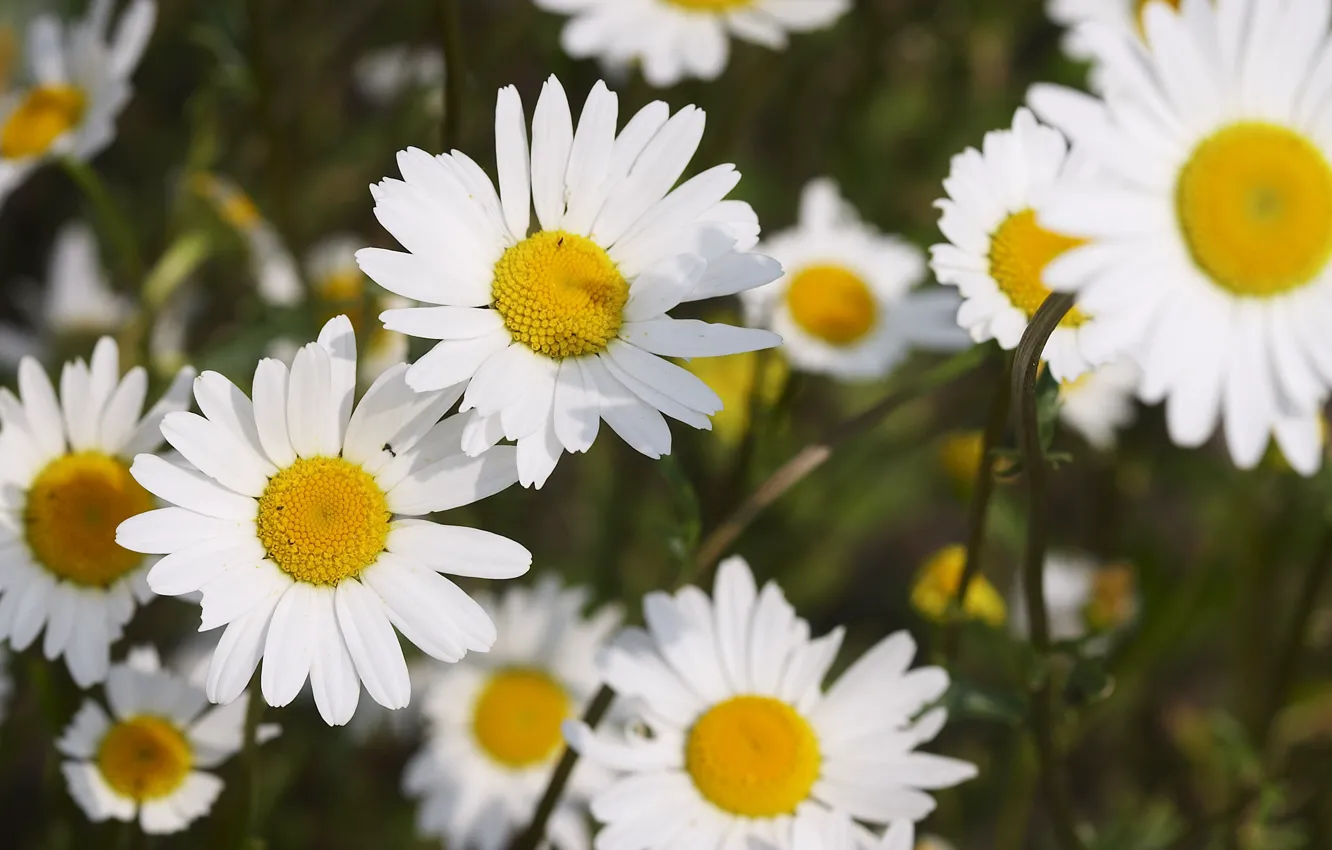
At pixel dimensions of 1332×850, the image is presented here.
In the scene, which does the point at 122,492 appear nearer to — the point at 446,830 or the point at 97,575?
the point at 97,575

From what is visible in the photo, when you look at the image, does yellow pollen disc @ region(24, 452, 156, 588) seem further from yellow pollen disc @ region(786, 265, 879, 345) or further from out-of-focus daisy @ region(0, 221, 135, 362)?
out-of-focus daisy @ region(0, 221, 135, 362)

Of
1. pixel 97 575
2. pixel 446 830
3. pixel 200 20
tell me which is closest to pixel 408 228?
pixel 97 575

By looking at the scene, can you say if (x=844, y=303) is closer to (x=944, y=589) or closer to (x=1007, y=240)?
(x=944, y=589)

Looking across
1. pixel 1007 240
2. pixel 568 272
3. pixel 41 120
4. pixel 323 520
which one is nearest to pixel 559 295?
pixel 568 272

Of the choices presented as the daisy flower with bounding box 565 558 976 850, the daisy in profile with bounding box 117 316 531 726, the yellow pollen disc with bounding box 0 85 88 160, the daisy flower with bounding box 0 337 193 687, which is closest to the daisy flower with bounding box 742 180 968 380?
the daisy flower with bounding box 565 558 976 850

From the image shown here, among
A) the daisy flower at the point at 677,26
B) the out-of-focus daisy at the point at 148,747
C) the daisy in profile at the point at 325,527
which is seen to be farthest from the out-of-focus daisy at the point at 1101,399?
the out-of-focus daisy at the point at 148,747
